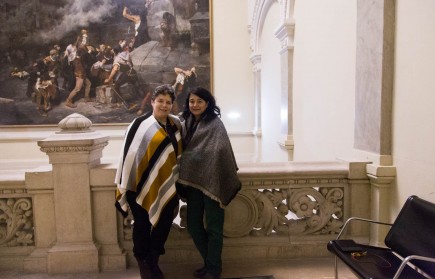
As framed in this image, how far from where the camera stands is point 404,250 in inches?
98.5

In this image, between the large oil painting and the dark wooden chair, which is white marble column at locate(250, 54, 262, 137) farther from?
the dark wooden chair

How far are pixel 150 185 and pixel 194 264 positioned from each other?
1053 millimetres

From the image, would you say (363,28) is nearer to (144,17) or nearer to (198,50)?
(198,50)

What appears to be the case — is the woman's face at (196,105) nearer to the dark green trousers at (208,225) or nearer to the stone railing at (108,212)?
the dark green trousers at (208,225)

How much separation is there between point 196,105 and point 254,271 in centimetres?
158

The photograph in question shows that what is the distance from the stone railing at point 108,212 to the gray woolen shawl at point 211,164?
534 millimetres

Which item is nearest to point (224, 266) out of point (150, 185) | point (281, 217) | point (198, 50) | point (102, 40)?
point (281, 217)

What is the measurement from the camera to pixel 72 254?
10.6 ft

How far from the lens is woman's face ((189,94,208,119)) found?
9.30 feet

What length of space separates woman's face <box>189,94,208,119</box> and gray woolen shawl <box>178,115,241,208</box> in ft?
0.33

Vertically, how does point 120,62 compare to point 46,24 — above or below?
below

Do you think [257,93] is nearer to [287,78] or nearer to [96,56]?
[287,78]

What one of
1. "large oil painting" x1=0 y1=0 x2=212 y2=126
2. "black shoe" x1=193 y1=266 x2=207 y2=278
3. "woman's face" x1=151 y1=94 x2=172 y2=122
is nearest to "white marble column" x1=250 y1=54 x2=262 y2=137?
"large oil painting" x1=0 y1=0 x2=212 y2=126

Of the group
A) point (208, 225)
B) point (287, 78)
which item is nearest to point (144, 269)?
point (208, 225)
